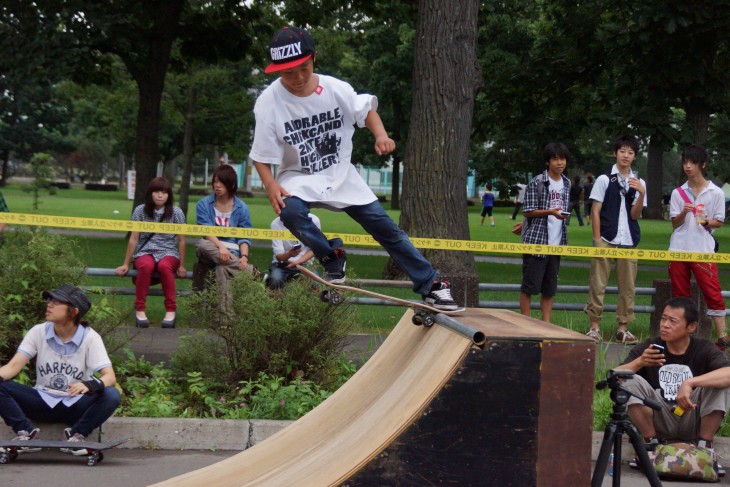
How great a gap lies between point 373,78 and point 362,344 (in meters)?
41.4

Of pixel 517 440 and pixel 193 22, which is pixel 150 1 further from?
pixel 517 440

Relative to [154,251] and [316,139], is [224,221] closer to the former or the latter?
[154,251]

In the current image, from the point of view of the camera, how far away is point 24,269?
7.68 m

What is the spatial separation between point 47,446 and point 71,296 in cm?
103

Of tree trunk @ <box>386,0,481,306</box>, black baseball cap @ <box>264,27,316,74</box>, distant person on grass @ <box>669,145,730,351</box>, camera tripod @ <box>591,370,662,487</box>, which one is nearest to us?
camera tripod @ <box>591,370,662,487</box>

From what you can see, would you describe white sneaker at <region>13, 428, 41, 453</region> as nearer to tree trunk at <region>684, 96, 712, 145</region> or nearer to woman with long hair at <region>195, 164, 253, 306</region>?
woman with long hair at <region>195, 164, 253, 306</region>

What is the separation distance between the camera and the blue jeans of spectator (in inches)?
236

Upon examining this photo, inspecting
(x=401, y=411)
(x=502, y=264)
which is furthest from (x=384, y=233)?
(x=502, y=264)

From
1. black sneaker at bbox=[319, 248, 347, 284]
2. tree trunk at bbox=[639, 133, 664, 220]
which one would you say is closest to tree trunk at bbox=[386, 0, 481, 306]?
black sneaker at bbox=[319, 248, 347, 284]

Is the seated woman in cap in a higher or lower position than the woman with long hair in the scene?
lower

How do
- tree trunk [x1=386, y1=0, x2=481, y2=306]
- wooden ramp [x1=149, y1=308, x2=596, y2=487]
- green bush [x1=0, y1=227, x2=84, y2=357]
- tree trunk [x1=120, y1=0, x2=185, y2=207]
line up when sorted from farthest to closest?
tree trunk [x1=120, y1=0, x2=185, y2=207], tree trunk [x1=386, y1=0, x2=481, y2=306], green bush [x1=0, y1=227, x2=84, y2=357], wooden ramp [x1=149, y1=308, x2=596, y2=487]

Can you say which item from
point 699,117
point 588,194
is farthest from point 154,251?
point 588,194

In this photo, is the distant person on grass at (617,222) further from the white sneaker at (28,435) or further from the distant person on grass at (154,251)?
the white sneaker at (28,435)

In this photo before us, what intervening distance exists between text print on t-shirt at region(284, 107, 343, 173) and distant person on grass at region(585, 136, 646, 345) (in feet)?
15.4
